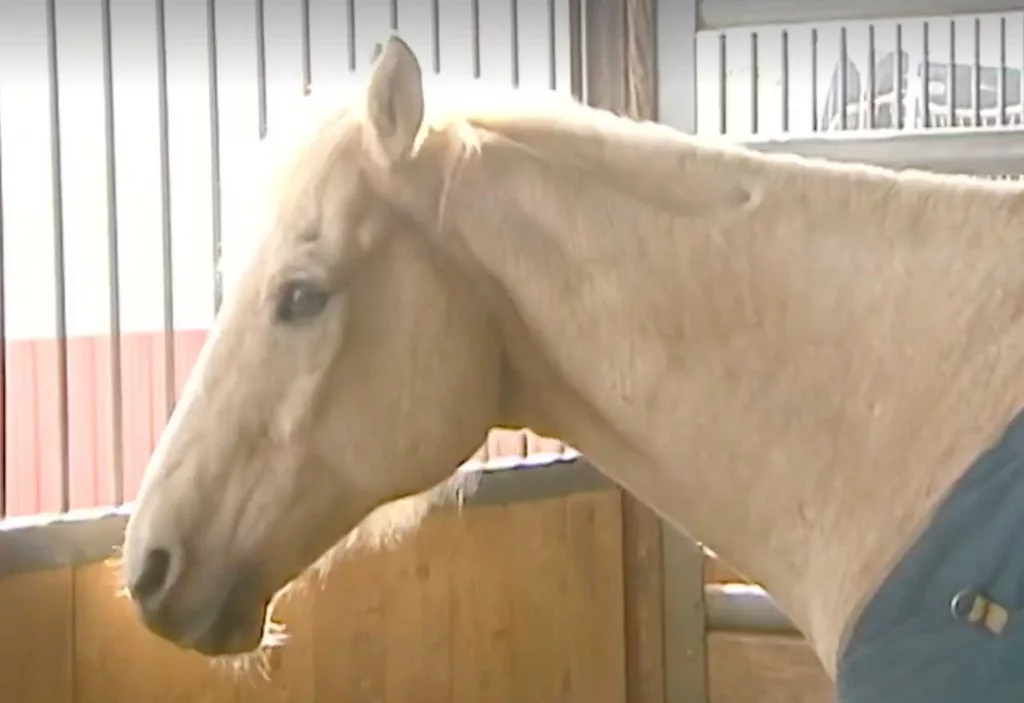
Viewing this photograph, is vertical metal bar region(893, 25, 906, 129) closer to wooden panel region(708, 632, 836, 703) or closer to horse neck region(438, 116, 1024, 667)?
wooden panel region(708, 632, 836, 703)

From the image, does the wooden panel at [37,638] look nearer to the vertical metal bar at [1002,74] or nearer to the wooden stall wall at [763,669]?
the wooden stall wall at [763,669]

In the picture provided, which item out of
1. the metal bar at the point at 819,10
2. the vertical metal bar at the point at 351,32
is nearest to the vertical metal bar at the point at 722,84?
the metal bar at the point at 819,10

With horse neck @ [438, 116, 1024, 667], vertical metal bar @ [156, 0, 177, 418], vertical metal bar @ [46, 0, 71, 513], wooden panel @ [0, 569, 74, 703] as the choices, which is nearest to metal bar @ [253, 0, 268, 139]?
vertical metal bar @ [156, 0, 177, 418]

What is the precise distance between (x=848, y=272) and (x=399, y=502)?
0.49 m

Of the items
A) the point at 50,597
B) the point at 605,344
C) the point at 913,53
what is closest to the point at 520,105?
the point at 605,344

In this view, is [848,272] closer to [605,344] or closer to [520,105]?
[605,344]

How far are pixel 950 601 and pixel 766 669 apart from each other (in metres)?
1.11

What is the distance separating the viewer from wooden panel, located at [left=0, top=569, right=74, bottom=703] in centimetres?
142

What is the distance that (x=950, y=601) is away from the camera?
829 mm

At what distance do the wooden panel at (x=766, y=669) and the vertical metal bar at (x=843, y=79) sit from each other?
79 cm

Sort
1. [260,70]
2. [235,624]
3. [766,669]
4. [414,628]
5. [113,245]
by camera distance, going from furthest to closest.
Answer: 1. [766,669]
2. [414,628]
3. [260,70]
4. [113,245]
5. [235,624]

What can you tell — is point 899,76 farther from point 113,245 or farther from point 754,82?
point 113,245

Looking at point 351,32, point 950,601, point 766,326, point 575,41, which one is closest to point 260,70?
point 351,32

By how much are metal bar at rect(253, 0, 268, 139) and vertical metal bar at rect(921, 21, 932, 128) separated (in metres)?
0.98
